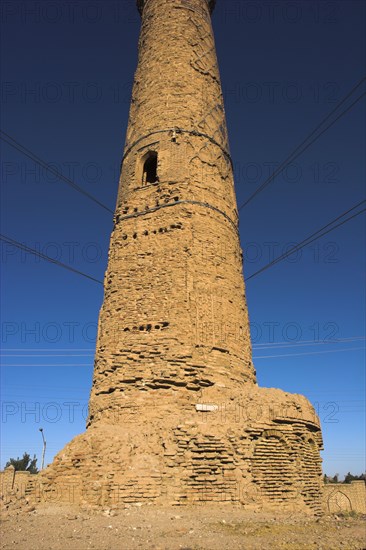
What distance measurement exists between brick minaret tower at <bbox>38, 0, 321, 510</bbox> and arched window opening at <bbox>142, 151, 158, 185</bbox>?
3 cm

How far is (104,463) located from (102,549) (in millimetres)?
2588

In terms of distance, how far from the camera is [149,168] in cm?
1353

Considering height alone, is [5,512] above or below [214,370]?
below

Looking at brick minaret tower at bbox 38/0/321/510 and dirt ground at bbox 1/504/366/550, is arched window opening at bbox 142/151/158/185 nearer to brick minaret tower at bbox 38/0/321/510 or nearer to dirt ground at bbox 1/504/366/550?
brick minaret tower at bbox 38/0/321/510

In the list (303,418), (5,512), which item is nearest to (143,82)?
(303,418)

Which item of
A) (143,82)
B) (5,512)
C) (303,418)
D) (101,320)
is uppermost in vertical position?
(143,82)

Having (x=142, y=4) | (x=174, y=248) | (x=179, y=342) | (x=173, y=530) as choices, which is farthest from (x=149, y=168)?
(x=173, y=530)

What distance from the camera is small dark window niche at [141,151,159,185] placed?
13023mm

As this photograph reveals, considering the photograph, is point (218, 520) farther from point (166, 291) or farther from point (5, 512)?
point (166, 291)

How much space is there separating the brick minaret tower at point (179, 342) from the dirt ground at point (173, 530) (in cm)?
57

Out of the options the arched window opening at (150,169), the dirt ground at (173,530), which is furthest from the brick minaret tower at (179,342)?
the dirt ground at (173,530)

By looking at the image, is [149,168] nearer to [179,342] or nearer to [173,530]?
[179,342]

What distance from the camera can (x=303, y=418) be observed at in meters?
9.27

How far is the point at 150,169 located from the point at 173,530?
10.4 metres
